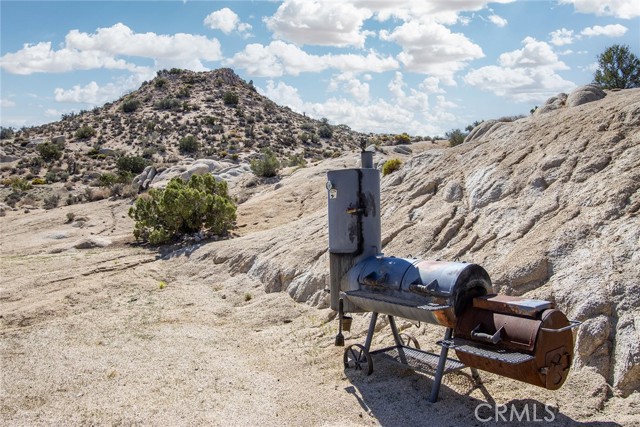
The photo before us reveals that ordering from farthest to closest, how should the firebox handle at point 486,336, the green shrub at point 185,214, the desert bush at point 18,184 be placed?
the desert bush at point 18,184, the green shrub at point 185,214, the firebox handle at point 486,336

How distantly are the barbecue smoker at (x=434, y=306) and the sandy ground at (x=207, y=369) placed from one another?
1.40ft

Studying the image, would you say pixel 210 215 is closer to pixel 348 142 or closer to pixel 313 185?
pixel 313 185

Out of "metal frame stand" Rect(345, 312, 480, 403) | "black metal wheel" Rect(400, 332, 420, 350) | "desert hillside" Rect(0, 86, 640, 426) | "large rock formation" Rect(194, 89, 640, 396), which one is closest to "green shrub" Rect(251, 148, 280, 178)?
"desert hillside" Rect(0, 86, 640, 426)

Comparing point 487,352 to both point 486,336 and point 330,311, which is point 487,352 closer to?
point 486,336

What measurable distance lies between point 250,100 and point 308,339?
5924 cm

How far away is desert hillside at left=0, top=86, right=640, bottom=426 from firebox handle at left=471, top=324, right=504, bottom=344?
0.96 m

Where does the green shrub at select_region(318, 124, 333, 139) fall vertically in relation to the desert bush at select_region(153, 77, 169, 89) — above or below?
below

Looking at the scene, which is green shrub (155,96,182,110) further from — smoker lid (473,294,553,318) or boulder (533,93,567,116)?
smoker lid (473,294,553,318)

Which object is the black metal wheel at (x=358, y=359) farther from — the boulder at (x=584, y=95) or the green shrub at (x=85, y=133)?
the green shrub at (x=85, y=133)

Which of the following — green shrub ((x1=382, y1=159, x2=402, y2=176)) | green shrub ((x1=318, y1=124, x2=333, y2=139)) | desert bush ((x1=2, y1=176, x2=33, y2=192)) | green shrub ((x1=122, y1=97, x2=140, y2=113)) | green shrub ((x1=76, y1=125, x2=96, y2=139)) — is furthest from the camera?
green shrub ((x1=122, y1=97, x2=140, y2=113))

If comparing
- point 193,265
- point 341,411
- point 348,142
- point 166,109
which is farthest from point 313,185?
point 166,109

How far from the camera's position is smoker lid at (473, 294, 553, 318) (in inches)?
233

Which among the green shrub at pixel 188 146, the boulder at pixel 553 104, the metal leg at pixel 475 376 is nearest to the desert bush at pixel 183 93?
the green shrub at pixel 188 146

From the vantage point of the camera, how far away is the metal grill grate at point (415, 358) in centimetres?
719
